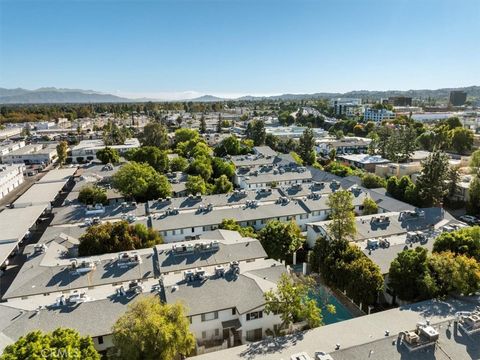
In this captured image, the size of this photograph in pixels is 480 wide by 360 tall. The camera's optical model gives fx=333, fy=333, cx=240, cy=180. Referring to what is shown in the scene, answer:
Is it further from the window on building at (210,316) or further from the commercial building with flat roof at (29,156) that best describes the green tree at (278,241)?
the commercial building with flat roof at (29,156)

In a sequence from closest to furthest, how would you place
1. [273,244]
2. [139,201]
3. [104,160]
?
[273,244]
[139,201]
[104,160]

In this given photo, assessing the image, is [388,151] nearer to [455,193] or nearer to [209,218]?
[455,193]

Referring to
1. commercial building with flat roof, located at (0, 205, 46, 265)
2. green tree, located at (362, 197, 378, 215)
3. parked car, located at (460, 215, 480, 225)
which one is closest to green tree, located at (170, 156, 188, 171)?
commercial building with flat roof, located at (0, 205, 46, 265)


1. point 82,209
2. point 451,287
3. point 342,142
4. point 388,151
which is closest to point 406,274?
point 451,287

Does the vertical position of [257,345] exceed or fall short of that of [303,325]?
it exceeds it

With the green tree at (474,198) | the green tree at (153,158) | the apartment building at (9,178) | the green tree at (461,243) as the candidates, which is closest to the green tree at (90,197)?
the green tree at (153,158)

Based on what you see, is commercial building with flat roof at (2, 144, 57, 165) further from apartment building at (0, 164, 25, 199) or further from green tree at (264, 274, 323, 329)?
green tree at (264, 274, 323, 329)

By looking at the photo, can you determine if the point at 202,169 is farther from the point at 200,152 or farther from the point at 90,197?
the point at 90,197

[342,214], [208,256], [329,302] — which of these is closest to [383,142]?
[342,214]
